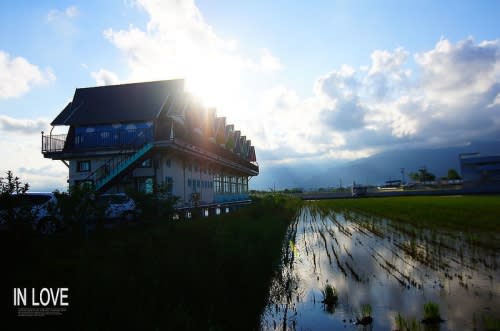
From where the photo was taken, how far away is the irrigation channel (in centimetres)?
593

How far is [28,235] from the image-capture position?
726cm

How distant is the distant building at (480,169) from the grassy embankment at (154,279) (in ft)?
226

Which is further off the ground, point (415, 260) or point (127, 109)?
point (127, 109)

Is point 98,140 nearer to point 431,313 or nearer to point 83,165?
point 83,165

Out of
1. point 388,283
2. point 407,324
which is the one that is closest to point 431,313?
point 407,324

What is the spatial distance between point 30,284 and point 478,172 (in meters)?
79.4

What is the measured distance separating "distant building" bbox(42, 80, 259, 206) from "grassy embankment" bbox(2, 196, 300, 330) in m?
10.7

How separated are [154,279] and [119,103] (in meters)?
20.4

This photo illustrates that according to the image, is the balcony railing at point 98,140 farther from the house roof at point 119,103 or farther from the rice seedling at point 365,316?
the rice seedling at point 365,316

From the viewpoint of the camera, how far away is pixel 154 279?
22.4 ft

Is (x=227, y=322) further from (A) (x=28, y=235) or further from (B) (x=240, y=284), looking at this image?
(A) (x=28, y=235)

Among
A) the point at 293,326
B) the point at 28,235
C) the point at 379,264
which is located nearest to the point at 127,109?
the point at 28,235

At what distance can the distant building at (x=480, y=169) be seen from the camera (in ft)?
219

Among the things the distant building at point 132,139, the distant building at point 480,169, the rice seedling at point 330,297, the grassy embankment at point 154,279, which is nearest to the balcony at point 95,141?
the distant building at point 132,139
